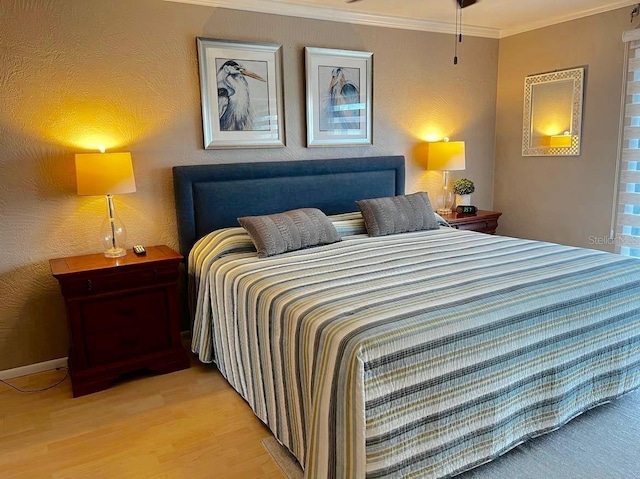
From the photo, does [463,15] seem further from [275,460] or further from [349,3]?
[275,460]

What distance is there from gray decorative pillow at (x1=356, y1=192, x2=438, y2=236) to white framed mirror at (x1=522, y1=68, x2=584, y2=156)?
1.50 meters

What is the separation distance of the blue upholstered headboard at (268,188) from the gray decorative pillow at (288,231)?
41cm

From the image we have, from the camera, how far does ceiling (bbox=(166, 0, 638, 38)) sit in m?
3.53

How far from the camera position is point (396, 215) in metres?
3.54

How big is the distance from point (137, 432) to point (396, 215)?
2191 millimetres

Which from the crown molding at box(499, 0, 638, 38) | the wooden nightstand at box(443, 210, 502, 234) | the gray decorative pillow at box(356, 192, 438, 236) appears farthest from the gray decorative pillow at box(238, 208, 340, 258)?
the crown molding at box(499, 0, 638, 38)

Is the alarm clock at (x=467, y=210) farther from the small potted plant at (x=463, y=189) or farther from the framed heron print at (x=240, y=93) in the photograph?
the framed heron print at (x=240, y=93)

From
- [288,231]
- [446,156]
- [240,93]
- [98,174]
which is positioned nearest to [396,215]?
[288,231]

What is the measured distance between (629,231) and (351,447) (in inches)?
132

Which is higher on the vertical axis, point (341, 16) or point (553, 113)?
point (341, 16)

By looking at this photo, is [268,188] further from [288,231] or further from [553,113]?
[553,113]

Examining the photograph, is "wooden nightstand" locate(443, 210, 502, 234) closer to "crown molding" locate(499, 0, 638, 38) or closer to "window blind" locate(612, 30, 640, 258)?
"window blind" locate(612, 30, 640, 258)

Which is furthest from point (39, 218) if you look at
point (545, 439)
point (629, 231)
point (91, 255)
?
Answer: point (629, 231)

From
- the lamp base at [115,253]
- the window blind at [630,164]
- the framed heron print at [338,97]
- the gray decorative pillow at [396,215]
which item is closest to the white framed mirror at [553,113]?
the window blind at [630,164]
